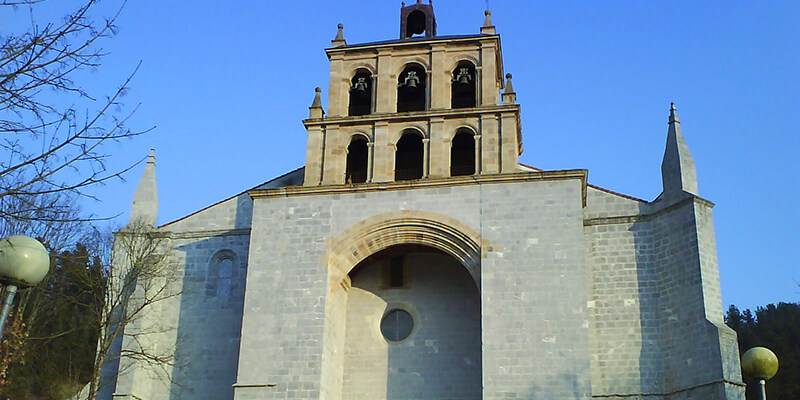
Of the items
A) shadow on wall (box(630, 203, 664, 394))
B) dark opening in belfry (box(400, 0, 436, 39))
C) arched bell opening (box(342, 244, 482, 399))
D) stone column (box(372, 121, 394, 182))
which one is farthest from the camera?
dark opening in belfry (box(400, 0, 436, 39))

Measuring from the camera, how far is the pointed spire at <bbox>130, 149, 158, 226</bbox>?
24.2 metres

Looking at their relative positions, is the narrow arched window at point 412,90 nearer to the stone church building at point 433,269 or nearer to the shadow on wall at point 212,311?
the stone church building at point 433,269

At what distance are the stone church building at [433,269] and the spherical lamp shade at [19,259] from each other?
12.8 m

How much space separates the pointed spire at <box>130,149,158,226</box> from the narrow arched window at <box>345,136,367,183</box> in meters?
5.45

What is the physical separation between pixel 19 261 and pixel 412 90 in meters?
17.4

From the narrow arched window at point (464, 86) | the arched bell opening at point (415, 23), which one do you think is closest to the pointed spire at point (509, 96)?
the narrow arched window at point (464, 86)

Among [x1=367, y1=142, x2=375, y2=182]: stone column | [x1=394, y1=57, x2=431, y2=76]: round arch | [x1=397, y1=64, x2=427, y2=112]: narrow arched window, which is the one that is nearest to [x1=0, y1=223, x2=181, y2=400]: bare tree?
[x1=367, y1=142, x2=375, y2=182]: stone column

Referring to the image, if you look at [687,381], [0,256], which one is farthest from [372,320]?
[0,256]

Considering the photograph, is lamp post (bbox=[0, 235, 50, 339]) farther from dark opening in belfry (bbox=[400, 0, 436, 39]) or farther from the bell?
dark opening in belfry (bbox=[400, 0, 436, 39])

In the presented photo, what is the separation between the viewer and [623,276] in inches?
853

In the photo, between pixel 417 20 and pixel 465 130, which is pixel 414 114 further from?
pixel 417 20

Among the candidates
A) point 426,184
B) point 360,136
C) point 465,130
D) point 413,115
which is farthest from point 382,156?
point 465,130

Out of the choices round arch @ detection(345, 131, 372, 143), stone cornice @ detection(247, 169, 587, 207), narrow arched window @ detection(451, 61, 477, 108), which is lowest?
stone cornice @ detection(247, 169, 587, 207)

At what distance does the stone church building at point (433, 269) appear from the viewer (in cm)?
2023
